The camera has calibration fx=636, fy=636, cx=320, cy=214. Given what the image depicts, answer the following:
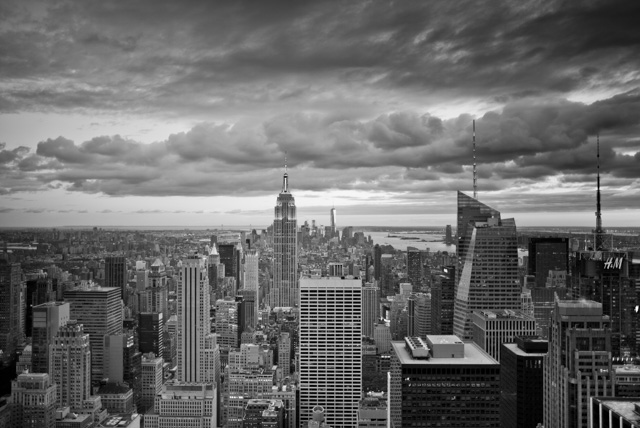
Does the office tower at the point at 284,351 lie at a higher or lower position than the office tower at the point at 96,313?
lower

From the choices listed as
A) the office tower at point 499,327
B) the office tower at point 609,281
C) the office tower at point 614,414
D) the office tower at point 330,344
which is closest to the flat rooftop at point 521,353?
the office tower at point 499,327

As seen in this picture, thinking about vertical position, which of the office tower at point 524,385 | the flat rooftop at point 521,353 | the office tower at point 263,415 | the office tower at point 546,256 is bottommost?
the office tower at point 263,415

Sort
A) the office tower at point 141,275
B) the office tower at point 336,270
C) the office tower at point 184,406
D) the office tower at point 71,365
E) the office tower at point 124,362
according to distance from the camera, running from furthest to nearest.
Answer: the office tower at point 336,270 < the office tower at point 124,362 < the office tower at point 141,275 < the office tower at point 184,406 < the office tower at point 71,365

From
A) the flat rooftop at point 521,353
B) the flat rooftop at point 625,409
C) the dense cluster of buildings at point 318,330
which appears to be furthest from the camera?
the flat rooftop at point 521,353

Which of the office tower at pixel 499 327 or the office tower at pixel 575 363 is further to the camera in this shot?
the office tower at pixel 499 327

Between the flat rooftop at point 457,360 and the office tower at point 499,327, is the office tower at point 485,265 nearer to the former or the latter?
the office tower at point 499,327

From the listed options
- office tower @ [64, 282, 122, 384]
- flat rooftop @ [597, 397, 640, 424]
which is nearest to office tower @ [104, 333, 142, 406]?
office tower @ [64, 282, 122, 384]

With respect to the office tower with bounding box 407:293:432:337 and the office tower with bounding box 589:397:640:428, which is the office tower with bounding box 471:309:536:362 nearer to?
the office tower with bounding box 407:293:432:337
